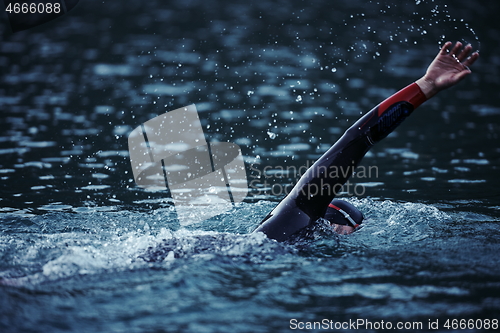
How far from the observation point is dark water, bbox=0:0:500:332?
15.2ft

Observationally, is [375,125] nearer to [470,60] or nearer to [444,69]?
[444,69]

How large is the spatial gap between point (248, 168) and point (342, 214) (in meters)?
4.58

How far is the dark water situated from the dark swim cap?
0.18m

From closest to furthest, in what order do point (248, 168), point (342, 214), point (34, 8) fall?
point (342, 214) → point (248, 168) → point (34, 8)

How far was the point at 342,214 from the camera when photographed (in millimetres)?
6305

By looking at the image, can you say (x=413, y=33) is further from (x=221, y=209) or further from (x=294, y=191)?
(x=294, y=191)

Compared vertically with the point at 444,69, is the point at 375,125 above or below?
below

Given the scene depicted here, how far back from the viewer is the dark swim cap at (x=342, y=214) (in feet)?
20.5

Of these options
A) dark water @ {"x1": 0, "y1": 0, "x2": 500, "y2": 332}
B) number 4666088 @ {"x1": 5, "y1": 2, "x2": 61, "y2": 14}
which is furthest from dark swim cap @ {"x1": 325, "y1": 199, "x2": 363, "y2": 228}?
number 4666088 @ {"x1": 5, "y1": 2, "x2": 61, "y2": 14}

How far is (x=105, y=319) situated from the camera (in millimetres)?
4246

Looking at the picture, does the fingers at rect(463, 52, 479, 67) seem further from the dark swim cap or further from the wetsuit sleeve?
the dark swim cap

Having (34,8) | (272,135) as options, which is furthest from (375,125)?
(34,8)

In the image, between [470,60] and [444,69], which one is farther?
[444,69]

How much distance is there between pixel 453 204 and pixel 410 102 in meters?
3.41
